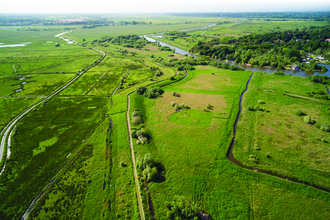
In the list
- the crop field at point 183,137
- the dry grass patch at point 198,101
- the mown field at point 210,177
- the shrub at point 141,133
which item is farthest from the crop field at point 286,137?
the shrub at point 141,133

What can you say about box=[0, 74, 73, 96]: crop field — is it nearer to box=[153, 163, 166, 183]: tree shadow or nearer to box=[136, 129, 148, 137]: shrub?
box=[136, 129, 148, 137]: shrub

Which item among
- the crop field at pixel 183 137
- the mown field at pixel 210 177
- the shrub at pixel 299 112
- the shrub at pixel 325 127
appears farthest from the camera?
the shrub at pixel 299 112

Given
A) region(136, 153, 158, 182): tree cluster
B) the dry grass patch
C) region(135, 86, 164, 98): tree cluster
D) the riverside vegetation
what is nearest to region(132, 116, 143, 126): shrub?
the riverside vegetation

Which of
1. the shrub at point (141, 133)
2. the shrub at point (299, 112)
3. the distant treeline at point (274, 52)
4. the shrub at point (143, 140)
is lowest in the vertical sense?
the shrub at point (143, 140)

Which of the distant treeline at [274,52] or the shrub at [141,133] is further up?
the distant treeline at [274,52]

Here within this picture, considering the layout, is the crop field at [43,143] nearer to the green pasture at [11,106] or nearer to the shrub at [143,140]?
the green pasture at [11,106]

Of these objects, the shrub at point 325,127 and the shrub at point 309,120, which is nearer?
the shrub at point 325,127
